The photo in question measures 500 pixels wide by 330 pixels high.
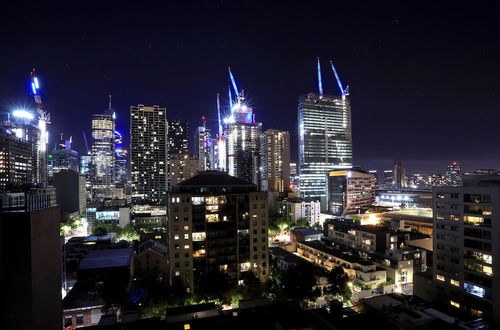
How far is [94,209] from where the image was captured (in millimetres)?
86688

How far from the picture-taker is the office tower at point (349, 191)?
113 metres

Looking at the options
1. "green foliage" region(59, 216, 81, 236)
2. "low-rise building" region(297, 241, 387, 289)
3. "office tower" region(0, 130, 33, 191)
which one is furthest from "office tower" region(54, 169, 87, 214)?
"low-rise building" region(297, 241, 387, 289)

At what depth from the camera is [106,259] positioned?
42531 millimetres

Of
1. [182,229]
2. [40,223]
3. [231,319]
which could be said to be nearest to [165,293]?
[182,229]

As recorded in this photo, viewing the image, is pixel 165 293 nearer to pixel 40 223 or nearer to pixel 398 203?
pixel 40 223

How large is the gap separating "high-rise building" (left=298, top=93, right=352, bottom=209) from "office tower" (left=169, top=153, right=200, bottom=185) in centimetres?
5748

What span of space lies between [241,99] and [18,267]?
592 ft

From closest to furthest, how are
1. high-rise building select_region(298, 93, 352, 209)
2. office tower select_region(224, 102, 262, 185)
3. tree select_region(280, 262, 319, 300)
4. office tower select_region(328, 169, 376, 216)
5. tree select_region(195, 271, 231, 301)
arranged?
tree select_region(280, 262, 319, 300), tree select_region(195, 271, 231, 301), office tower select_region(328, 169, 376, 216), high-rise building select_region(298, 93, 352, 209), office tower select_region(224, 102, 262, 185)

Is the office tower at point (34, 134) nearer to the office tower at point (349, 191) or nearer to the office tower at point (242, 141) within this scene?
the office tower at point (242, 141)

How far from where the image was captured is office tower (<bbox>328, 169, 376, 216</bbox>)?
113 metres

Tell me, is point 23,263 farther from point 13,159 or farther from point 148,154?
point 148,154

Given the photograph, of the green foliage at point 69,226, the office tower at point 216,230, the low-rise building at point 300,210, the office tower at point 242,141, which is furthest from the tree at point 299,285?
the office tower at point 242,141

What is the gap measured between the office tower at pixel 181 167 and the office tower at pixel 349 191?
6966 cm

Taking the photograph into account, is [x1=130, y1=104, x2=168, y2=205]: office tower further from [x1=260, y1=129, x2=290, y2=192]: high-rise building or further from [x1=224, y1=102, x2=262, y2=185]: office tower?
[x1=260, y1=129, x2=290, y2=192]: high-rise building
